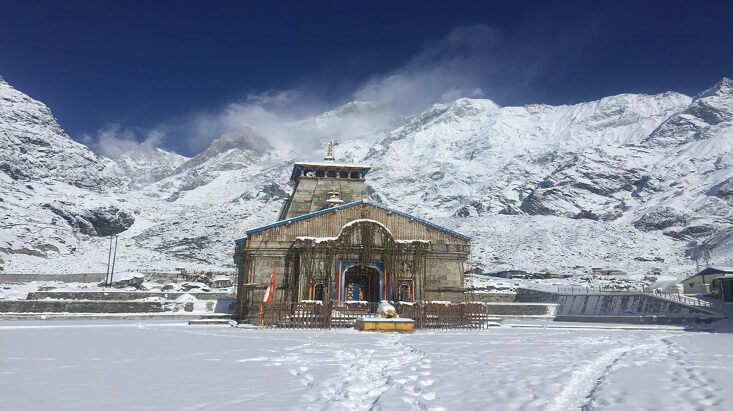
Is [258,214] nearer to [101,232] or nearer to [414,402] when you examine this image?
[101,232]

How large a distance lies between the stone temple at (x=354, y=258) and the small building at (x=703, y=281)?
2844 cm

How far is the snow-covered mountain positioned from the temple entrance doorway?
57.3 m

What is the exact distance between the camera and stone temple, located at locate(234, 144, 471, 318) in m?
26.3

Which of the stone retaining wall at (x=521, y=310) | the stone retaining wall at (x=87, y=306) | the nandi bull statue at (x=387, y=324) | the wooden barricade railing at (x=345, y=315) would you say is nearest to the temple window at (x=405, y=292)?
the wooden barricade railing at (x=345, y=315)

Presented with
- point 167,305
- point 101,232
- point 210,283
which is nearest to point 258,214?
point 101,232

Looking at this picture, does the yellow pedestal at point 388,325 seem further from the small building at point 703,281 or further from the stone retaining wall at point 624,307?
the small building at point 703,281

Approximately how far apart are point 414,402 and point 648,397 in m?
3.35

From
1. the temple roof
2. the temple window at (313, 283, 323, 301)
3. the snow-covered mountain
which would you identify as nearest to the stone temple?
the temple window at (313, 283, 323, 301)

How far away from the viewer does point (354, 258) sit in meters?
27.3

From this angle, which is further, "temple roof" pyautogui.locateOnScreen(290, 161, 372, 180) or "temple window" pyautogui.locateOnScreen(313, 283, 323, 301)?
"temple roof" pyautogui.locateOnScreen(290, 161, 372, 180)

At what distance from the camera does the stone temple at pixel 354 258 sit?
26.3 m

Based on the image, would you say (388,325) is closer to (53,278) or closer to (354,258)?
(354,258)

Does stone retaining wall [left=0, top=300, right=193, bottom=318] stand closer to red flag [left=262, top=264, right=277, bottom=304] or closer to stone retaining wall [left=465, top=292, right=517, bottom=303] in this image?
red flag [left=262, top=264, right=277, bottom=304]

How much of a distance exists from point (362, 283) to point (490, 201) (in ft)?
429
